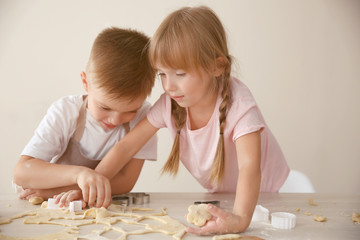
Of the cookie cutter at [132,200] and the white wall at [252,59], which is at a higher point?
the white wall at [252,59]

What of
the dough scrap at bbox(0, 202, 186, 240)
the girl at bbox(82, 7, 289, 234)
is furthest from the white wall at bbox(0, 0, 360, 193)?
the dough scrap at bbox(0, 202, 186, 240)

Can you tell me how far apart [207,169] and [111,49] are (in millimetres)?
380

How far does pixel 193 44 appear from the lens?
736 mm

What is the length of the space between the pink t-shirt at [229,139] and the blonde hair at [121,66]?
0.29ft

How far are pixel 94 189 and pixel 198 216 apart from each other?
255mm

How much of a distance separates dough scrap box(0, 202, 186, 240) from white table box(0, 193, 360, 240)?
0.02 m

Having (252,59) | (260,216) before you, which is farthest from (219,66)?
(252,59)

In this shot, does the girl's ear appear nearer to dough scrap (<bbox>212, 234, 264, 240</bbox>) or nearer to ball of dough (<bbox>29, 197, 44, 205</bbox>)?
dough scrap (<bbox>212, 234, 264, 240</bbox>)

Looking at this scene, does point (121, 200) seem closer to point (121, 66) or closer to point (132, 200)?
point (132, 200)

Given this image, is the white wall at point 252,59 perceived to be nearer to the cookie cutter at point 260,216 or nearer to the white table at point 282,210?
the white table at point 282,210

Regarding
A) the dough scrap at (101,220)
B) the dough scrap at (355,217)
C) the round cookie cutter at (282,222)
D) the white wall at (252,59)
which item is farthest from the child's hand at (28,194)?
the white wall at (252,59)

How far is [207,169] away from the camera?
0.92 meters

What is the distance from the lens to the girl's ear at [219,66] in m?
0.78

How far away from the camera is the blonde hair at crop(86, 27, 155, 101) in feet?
2.67
